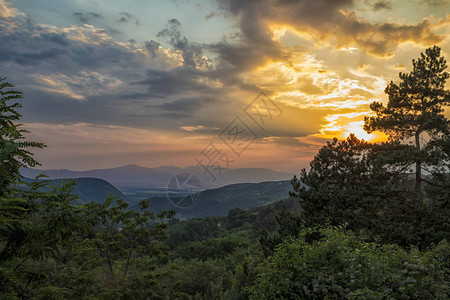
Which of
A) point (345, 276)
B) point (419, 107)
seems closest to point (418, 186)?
point (419, 107)

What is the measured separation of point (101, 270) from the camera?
44.8 ft

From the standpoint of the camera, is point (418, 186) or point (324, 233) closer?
point (324, 233)

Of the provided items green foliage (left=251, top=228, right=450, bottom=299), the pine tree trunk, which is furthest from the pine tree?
green foliage (left=251, top=228, right=450, bottom=299)

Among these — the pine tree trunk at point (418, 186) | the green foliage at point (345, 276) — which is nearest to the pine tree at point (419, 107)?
the pine tree trunk at point (418, 186)

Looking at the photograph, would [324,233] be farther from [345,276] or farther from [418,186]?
[418,186]

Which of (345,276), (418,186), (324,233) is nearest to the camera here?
(345,276)

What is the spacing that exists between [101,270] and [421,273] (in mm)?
14511

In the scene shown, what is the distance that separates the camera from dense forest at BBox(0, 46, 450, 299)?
460 cm

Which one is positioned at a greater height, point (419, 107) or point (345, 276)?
point (419, 107)

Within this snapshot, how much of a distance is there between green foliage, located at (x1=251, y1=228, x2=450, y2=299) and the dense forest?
3 cm

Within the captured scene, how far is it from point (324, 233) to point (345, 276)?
6.01 feet

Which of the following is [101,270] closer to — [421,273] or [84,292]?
[84,292]

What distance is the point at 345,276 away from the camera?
6426 millimetres

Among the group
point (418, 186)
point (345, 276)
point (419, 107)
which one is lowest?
point (345, 276)
